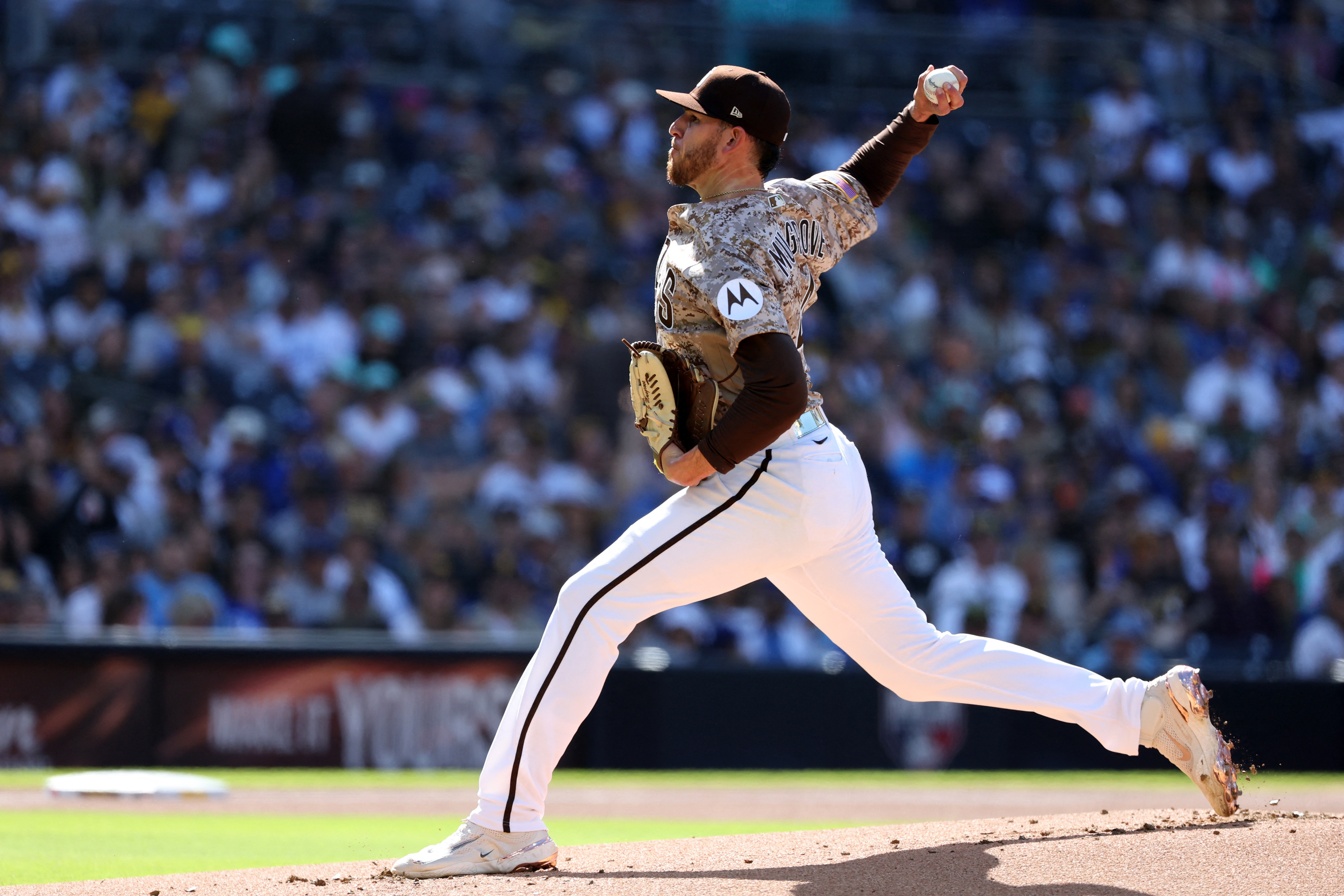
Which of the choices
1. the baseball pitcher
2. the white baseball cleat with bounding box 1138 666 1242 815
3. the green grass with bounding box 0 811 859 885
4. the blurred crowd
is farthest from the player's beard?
the blurred crowd

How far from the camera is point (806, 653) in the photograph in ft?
35.7

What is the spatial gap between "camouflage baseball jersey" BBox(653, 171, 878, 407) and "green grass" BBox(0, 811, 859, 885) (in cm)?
204

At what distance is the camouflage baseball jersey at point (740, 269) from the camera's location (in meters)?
3.98

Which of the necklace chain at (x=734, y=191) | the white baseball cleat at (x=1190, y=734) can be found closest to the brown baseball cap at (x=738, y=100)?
the necklace chain at (x=734, y=191)

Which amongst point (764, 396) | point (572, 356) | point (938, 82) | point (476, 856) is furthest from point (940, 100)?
point (572, 356)

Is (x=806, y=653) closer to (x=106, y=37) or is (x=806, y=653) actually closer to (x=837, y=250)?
(x=837, y=250)

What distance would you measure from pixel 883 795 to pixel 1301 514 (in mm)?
5031

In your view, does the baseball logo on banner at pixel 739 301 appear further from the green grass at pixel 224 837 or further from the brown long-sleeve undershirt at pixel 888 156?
the green grass at pixel 224 837

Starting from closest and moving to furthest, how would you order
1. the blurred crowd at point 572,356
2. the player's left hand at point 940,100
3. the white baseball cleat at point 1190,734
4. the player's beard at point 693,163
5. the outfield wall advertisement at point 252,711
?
the player's beard at point 693,163
the white baseball cleat at point 1190,734
the player's left hand at point 940,100
the outfield wall advertisement at point 252,711
the blurred crowd at point 572,356

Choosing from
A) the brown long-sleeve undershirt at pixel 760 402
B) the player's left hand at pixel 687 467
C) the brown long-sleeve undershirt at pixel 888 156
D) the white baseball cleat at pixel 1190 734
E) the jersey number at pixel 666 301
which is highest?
the brown long-sleeve undershirt at pixel 888 156

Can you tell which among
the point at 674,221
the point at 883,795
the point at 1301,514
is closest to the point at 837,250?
the point at 674,221

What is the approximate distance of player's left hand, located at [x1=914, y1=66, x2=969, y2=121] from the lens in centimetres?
450

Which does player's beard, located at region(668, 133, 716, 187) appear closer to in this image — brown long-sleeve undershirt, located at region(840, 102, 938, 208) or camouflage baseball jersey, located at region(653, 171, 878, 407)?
camouflage baseball jersey, located at region(653, 171, 878, 407)

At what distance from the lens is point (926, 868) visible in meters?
4.05
